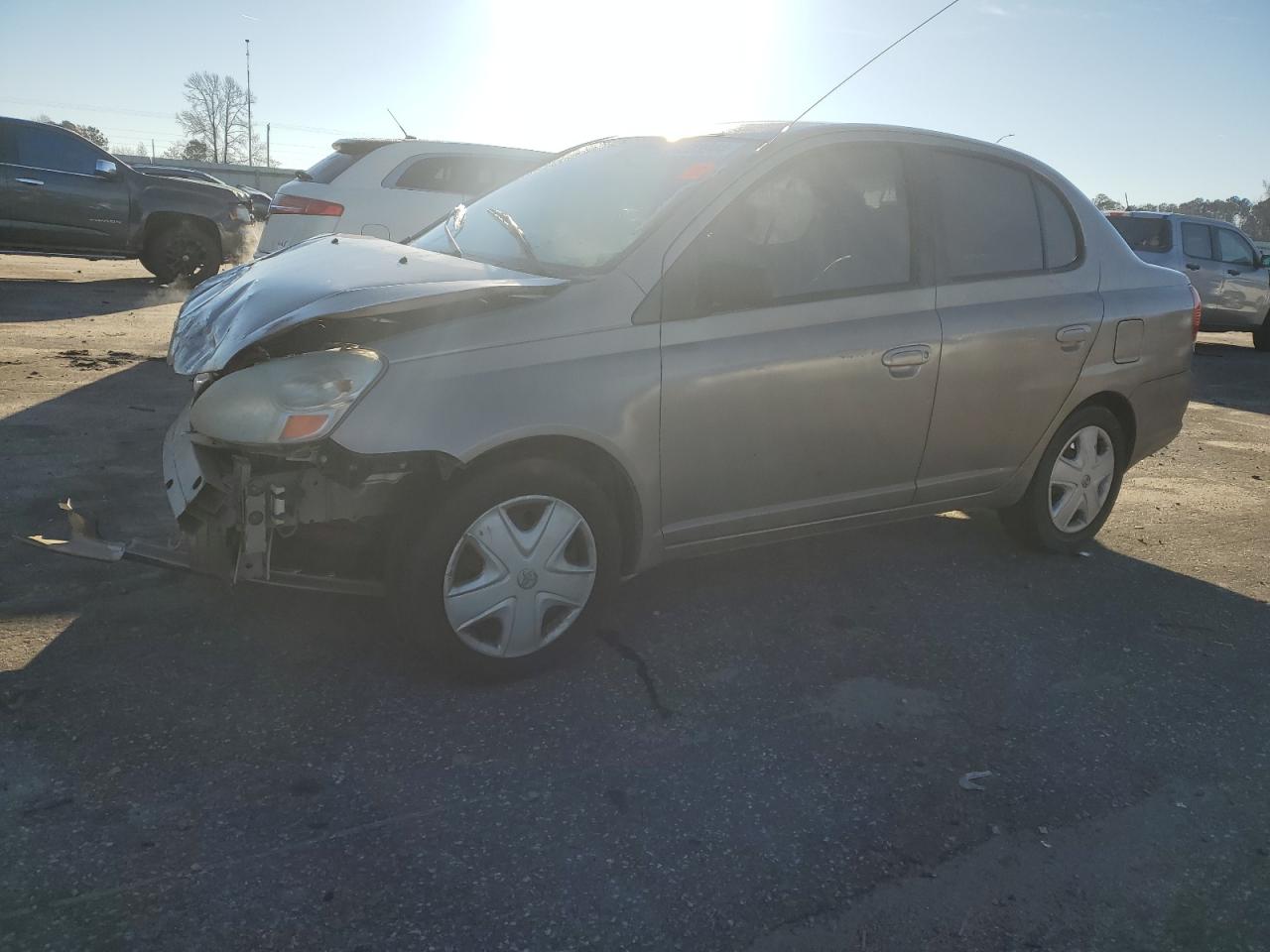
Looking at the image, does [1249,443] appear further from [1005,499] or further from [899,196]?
[899,196]

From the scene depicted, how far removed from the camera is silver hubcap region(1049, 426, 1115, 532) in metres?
4.76

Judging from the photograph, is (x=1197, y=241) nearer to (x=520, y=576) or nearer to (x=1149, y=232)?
(x=1149, y=232)

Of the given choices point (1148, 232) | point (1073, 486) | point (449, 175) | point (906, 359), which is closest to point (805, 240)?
point (906, 359)

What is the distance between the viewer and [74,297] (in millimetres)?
12352

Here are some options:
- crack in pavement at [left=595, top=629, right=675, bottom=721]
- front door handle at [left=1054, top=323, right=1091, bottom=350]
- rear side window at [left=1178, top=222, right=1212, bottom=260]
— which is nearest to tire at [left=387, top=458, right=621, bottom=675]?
crack in pavement at [left=595, top=629, right=675, bottom=721]

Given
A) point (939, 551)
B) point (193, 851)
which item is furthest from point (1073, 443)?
point (193, 851)

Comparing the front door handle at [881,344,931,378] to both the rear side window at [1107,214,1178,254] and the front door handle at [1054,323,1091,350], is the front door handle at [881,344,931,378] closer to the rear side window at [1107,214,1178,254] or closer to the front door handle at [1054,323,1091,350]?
the front door handle at [1054,323,1091,350]

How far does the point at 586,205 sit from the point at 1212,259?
46.0ft

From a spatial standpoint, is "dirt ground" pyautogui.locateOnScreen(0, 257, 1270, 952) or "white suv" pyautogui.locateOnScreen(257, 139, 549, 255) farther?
"white suv" pyautogui.locateOnScreen(257, 139, 549, 255)

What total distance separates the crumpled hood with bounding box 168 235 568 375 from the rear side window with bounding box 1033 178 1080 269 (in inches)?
90.5

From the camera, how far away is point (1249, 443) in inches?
319

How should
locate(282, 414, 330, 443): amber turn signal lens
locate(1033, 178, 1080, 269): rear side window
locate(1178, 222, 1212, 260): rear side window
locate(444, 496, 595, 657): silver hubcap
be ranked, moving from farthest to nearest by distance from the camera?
locate(1178, 222, 1212, 260): rear side window
locate(1033, 178, 1080, 269): rear side window
locate(444, 496, 595, 657): silver hubcap
locate(282, 414, 330, 443): amber turn signal lens

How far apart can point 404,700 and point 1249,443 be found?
7341 millimetres

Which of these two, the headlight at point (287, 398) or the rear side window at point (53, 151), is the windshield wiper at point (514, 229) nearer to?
the headlight at point (287, 398)
